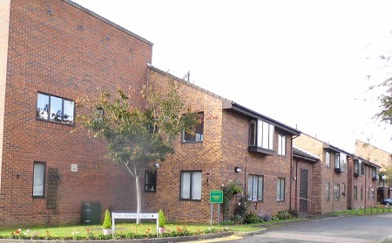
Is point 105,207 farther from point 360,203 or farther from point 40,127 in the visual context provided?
point 360,203

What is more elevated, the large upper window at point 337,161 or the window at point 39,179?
the large upper window at point 337,161

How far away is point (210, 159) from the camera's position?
75.4 ft

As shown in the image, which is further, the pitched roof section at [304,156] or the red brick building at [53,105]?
the pitched roof section at [304,156]

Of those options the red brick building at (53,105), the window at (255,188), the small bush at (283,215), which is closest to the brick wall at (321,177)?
the small bush at (283,215)

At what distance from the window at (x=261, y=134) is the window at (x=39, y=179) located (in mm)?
10673

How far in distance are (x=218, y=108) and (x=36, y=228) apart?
964cm

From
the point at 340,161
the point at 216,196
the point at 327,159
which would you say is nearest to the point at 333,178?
the point at 327,159

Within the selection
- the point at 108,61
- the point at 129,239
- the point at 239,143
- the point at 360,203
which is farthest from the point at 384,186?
the point at 129,239

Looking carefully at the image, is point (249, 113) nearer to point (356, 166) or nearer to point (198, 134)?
point (198, 134)

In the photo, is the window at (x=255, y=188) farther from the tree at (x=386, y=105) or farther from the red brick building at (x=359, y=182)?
the red brick building at (x=359, y=182)

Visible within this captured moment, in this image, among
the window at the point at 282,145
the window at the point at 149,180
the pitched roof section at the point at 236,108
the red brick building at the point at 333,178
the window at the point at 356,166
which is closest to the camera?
the pitched roof section at the point at 236,108

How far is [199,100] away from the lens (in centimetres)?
2375

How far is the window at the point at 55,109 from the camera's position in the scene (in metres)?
19.7

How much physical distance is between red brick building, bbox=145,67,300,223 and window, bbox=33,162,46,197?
22.1ft
